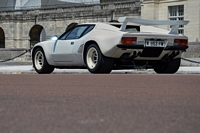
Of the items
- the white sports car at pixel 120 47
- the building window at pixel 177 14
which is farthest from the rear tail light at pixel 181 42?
the building window at pixel 177 14

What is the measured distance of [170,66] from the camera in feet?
35.1

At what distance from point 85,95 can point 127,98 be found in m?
0.56

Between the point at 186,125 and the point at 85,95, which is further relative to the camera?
the point at 85,95

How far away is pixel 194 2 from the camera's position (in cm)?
3209

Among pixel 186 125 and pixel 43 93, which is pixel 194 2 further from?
pixel 186 125

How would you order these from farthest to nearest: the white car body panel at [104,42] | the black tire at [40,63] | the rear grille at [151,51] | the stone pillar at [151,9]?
the stone pillar at [151,9] < the black tire at [40,63] < the rear grille at [151,51] < the white car body panel at [104,42]

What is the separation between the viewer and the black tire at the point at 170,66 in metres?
10.7

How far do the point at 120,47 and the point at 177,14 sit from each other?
79.7ft

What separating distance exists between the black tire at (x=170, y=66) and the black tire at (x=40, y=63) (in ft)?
8.45

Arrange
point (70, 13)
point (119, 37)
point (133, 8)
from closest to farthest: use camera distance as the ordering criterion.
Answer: point (119, 37) → point (133, 8) → point (70, 13)

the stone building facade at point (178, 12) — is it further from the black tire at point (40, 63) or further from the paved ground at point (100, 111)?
the paved ground at point (100, 111)

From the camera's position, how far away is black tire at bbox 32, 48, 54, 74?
37.7ft

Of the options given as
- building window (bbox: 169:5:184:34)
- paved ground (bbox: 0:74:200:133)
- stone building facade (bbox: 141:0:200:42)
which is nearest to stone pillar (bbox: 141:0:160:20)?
stone building facade (bbox: 141:0:200:42)

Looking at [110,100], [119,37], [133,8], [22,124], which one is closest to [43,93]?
[110,100]
